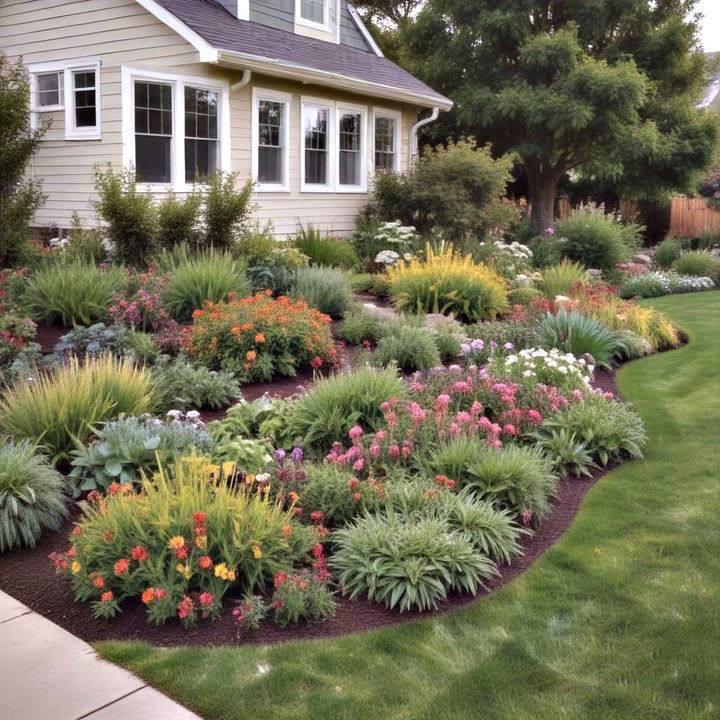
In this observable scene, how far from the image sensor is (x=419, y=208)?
635 inches

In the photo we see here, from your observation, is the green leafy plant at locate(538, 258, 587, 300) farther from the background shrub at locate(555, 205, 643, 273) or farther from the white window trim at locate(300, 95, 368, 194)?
the white window trim at locate(300, 95, 368, 194)

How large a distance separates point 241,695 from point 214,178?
30.8 ft

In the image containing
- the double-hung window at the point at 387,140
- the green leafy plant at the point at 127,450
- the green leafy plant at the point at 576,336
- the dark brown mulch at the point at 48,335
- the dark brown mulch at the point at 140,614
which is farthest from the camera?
the double-hung window at the point at 387,140

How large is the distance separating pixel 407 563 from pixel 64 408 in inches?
101

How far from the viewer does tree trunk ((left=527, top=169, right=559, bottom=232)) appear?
22.6 metres

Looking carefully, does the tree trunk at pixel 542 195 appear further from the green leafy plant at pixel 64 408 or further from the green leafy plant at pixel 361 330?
the green leafy plant at pixel 64 408

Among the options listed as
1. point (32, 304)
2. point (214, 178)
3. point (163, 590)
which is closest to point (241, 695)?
point (163, 590)

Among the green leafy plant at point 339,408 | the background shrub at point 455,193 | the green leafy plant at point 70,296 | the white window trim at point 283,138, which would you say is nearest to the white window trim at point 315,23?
the white window trim at point 283,138

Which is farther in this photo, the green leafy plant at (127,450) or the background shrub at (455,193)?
the background shrub at (455,193)

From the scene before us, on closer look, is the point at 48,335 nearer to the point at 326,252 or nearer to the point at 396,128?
the point at 326,252

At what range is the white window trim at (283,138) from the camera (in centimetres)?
1415

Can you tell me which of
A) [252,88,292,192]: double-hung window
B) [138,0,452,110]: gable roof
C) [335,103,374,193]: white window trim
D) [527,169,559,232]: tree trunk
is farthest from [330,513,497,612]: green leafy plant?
[527,169,559,232]: tree trunk

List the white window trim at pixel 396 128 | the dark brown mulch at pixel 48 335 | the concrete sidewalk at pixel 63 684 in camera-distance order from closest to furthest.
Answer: the concrete sidewalk at pixel 63 684, the dark brown mulch at pixel 48 335, the white window trim at pixel 396 128

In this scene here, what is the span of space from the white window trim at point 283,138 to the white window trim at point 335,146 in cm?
39
